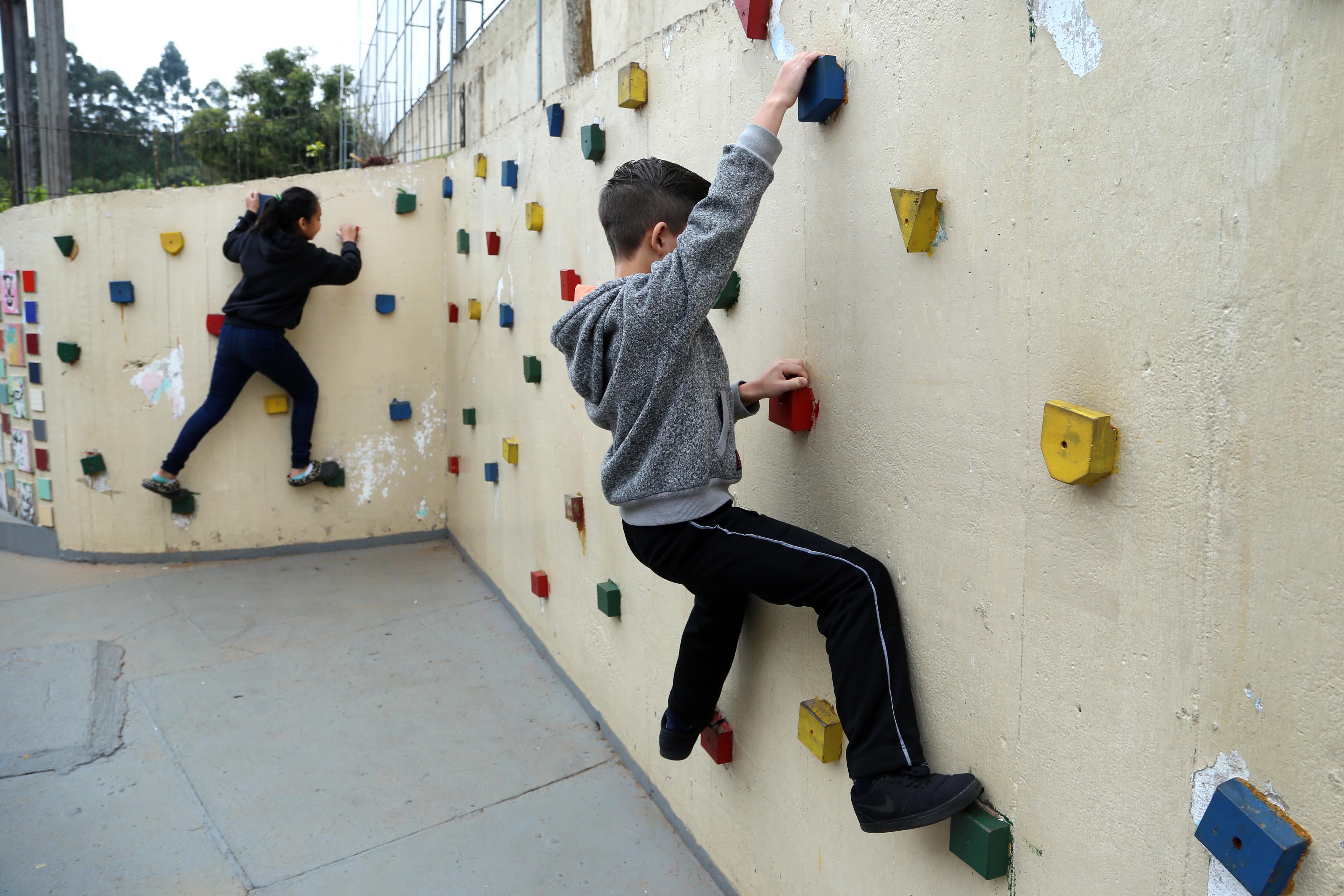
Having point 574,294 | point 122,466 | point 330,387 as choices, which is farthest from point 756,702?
point 122,466

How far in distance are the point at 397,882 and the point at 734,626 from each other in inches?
44.8

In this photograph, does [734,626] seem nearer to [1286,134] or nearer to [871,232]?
[871,232]

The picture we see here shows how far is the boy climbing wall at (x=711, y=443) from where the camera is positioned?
5.08 ft

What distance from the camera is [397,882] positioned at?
2.40 m

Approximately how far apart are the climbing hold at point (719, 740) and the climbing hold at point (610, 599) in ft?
2.13

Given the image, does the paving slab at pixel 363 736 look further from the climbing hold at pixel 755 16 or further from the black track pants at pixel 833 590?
the climbing hold at pixel 755 16

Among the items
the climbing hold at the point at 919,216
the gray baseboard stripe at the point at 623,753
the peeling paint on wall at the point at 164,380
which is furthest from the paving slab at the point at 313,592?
the climbing hold at the point at 919,216

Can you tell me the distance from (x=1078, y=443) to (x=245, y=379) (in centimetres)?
428

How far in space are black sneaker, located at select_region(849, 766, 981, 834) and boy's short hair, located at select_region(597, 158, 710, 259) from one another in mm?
1039

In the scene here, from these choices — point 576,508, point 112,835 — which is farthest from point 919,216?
point 112,835

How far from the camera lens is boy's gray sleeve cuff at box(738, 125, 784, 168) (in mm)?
1555

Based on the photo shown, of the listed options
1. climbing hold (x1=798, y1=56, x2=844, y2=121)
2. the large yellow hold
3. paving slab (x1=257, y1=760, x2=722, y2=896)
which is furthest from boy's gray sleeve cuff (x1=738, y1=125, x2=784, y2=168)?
the large yellow hold

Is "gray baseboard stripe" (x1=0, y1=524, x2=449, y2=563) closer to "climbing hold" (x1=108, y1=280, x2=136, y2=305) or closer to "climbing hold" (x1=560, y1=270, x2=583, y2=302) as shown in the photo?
"climbing hold" (x1=108, y1=280, x2=136, y2=305)

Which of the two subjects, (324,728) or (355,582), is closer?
(324,728)
